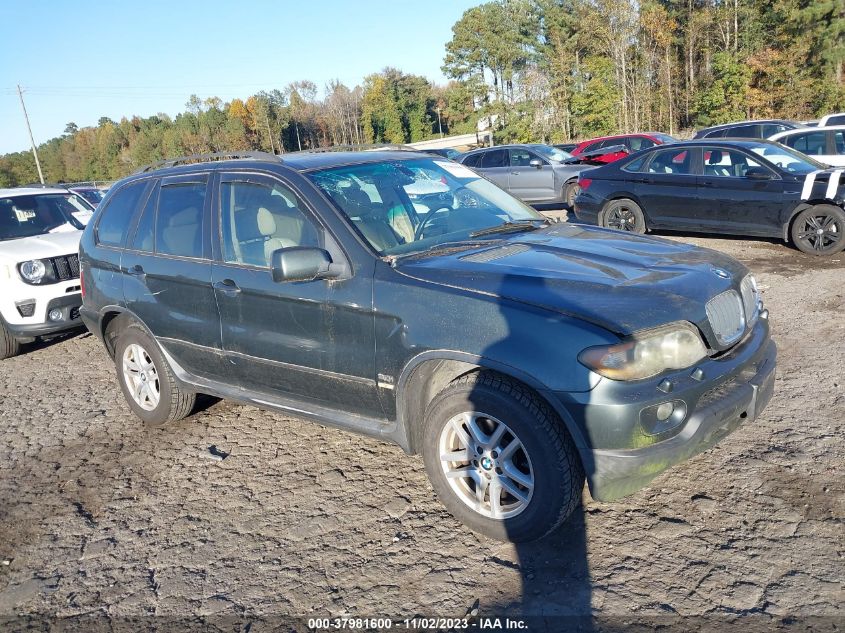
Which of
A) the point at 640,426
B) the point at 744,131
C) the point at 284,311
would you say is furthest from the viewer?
the point at 744,131

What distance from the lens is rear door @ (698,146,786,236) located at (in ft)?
29.6

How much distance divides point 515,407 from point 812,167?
26.9 feet

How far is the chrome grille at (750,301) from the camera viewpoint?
3.46 metres

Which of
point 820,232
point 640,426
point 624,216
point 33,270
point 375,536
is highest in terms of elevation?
point 33,270

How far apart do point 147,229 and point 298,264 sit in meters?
1.95

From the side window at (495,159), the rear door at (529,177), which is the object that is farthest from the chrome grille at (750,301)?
the side window at (495,159)

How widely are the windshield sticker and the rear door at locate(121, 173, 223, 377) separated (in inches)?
62.4

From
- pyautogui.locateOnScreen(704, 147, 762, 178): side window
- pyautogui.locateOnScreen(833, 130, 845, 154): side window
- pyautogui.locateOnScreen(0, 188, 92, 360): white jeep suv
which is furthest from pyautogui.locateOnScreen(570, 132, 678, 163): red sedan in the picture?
pyautogui.locateOnScreen(0, 188, 92, 360): white jeep suv

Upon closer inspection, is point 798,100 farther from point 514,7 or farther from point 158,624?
point 158,624

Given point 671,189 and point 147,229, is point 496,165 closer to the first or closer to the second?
point 671,189

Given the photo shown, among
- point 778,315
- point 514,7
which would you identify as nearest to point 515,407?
point 778,315

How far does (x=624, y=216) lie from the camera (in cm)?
1062

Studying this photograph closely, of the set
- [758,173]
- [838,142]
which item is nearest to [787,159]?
[758,173]

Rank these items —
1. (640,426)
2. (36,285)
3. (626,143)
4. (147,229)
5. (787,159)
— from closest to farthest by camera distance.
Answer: (640,426) → (147,229) → (36,285) → (787,159) → (626,143)
